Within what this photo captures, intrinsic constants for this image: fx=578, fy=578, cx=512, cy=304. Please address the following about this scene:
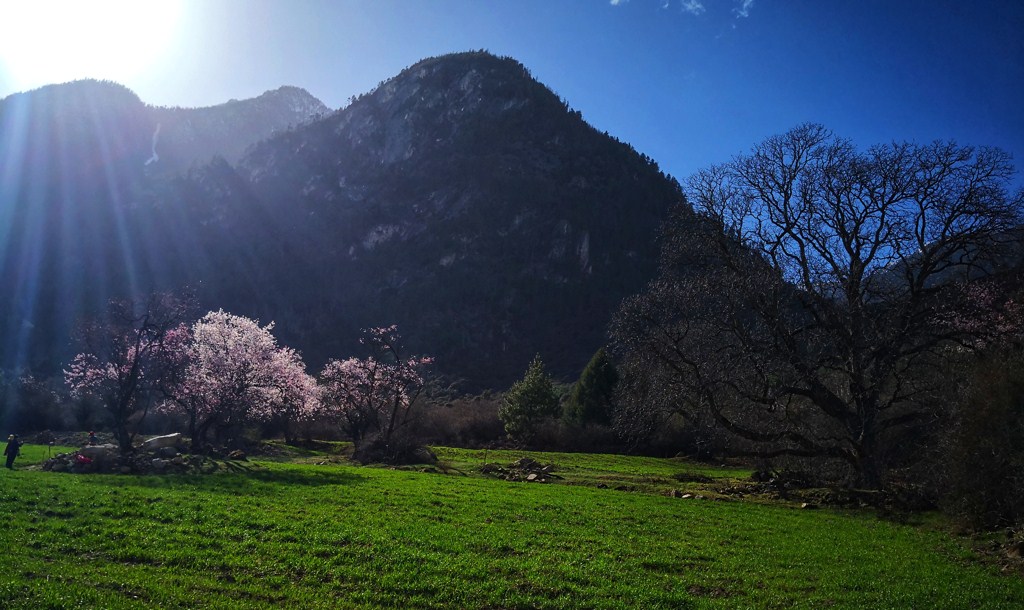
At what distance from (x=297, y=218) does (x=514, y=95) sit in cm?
8305

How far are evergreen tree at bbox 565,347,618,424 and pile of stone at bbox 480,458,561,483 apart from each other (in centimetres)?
2621

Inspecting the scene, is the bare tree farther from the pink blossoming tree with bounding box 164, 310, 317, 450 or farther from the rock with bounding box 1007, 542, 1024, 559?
the pink blossoming tree with bounding box 164, 310, 317, 450

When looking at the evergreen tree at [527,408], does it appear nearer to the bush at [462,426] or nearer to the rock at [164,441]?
the bush at [462,426]

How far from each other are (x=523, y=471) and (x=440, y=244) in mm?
134272

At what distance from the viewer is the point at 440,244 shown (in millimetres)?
162375

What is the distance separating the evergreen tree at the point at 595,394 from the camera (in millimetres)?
61812

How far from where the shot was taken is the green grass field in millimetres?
8734

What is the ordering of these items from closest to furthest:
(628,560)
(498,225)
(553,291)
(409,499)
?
(628,560) < (409,499) < (553,291) < (498,225)

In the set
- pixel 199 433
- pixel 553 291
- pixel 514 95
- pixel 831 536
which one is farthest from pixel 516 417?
pixel 514 95

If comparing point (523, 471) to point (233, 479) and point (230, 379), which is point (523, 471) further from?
point (230, 379)

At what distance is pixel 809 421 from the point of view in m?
27.8

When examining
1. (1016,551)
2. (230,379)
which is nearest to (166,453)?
(230,379)

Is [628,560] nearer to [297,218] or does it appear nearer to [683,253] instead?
[683,253]

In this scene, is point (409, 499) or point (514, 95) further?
point (514, 95)
